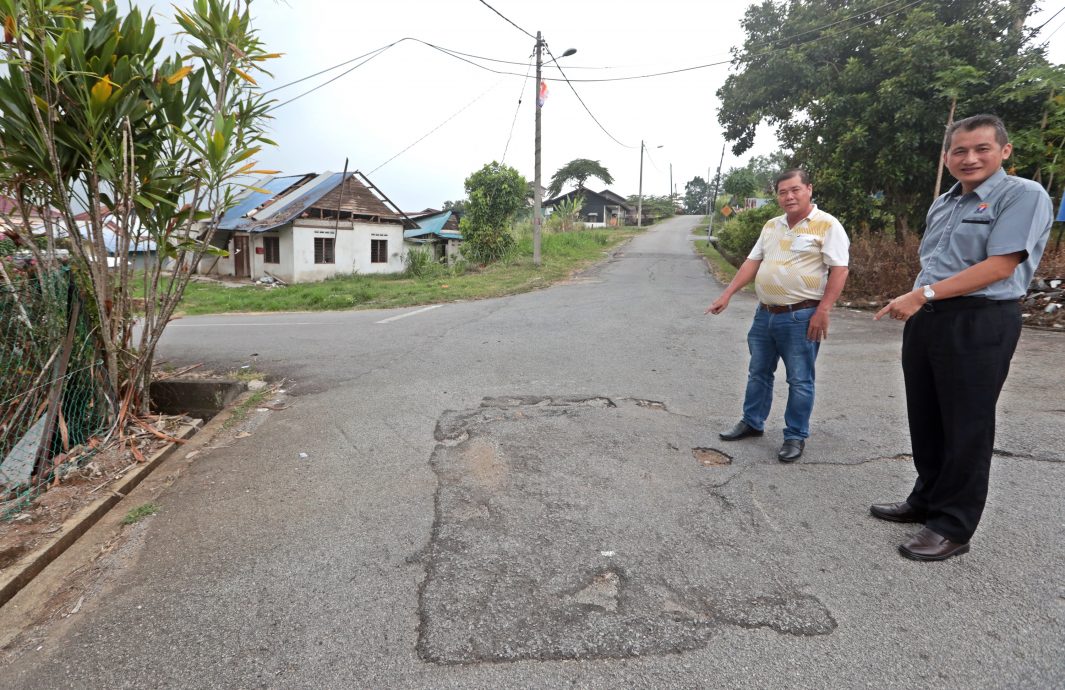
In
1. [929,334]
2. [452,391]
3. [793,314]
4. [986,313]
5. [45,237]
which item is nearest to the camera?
[986,313]

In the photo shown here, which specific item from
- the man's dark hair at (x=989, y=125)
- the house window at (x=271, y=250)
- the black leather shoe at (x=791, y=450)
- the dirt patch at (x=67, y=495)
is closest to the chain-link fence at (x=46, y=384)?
the dirt patch at (x=67, y=495)

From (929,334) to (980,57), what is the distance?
1193 cm

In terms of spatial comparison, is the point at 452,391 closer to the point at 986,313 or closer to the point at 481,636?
the point at 481,636

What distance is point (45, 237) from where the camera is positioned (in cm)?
381

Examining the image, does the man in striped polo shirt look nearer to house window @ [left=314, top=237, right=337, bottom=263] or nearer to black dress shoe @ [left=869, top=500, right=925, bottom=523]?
black dress shoe @ [left=869, top=500, right=925, bottom=523]

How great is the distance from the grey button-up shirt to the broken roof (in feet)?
74.3

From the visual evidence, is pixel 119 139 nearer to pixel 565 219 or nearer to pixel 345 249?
pixel 345 249

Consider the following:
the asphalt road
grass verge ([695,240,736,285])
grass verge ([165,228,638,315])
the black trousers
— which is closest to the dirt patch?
the asphalt road

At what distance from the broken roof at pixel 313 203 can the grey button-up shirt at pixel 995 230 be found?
22.6m

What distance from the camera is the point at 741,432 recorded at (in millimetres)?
3777

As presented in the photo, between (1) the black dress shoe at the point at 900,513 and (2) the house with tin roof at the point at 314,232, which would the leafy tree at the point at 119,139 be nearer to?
(1) the black dress shoe at the point at 900,513

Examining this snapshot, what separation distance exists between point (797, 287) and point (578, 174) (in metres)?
49.3

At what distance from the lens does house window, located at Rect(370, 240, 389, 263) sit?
84.4 ft

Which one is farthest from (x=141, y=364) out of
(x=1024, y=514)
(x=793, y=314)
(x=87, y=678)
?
(x=1024, y=514)
